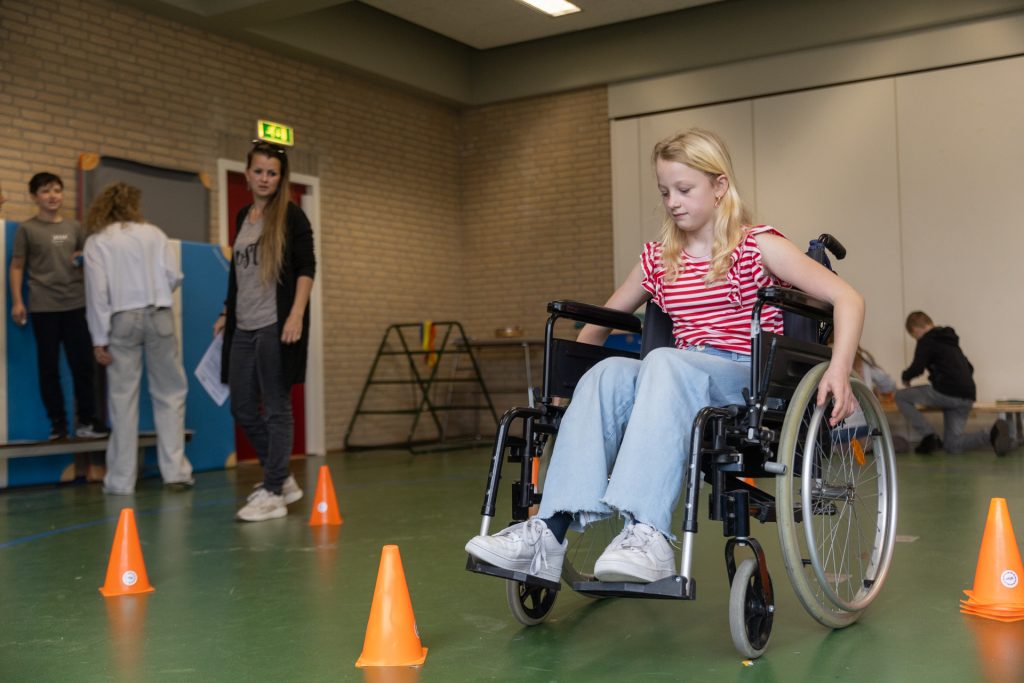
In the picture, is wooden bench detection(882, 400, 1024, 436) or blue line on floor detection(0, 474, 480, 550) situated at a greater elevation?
wooden bench detection(882, 400, 1024, 436)

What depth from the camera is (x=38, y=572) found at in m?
3.22

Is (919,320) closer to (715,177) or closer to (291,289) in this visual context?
(291,289)

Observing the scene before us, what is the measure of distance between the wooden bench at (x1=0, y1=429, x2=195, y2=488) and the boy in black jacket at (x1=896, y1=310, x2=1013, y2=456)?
5112 millimetres

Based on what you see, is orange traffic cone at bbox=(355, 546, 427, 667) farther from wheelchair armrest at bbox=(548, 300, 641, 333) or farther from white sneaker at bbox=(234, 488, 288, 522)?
white sneaker at bbox=(234, 488, 288, 522)

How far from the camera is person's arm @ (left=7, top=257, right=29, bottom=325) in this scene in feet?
18.6

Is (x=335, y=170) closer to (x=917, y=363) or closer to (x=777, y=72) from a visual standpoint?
(x=777, y=72)

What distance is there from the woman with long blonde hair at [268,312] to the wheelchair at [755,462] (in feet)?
6.29

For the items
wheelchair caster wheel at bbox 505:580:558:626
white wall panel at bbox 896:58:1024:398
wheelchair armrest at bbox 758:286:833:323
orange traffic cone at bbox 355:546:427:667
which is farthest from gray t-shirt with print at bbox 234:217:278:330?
white wall panel at bbox 896:58:1024:398

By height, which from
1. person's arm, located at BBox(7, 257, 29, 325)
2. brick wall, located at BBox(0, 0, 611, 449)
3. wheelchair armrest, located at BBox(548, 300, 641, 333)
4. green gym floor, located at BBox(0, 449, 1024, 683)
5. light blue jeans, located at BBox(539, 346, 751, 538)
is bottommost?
green gym floor, located at BBox(0, 449, 1024, 683)

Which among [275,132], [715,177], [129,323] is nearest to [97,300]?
[129,323]

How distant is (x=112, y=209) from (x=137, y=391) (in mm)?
1042

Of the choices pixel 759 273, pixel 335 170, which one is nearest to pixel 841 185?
pixel 335 170

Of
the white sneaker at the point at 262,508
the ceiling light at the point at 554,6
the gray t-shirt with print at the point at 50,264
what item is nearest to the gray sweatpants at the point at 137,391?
the gray t-shirt with print at the point at 50,264

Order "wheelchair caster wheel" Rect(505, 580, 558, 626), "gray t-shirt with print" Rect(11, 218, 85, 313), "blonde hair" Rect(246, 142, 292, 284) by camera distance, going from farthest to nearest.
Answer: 1. "gray t-shirt with print" Rect(11, 218, 85, 313)
2. "blonde hair" Rect(246, 142, 292, 284)
3. "wheelchair caster wheel" Rect(505, 580, 558, 626)
